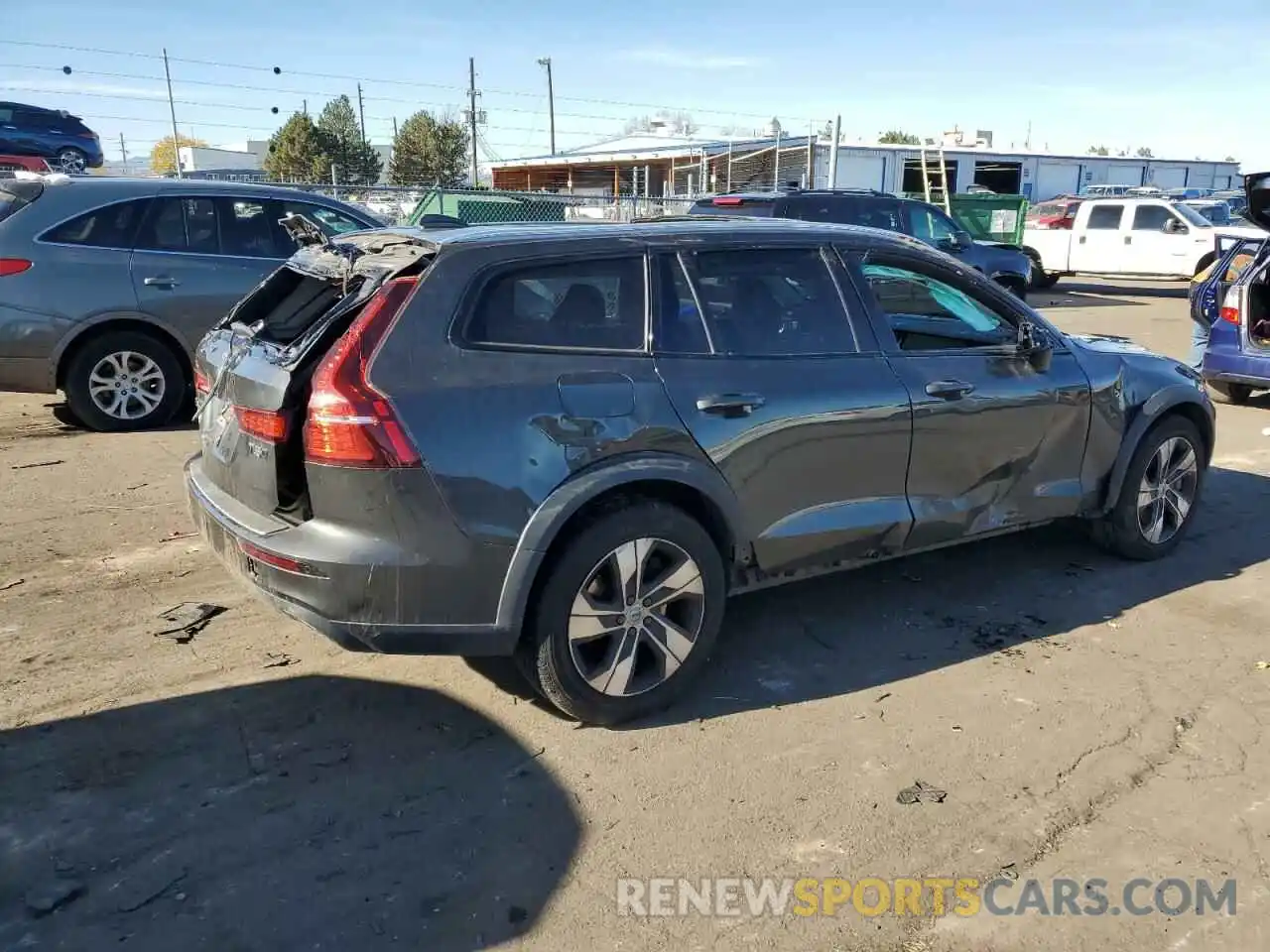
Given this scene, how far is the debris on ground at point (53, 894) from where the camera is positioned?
106 inches

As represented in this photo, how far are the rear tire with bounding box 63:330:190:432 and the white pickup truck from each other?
18.7 meters

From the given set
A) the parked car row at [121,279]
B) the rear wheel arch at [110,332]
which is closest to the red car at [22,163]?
the parked car row at [121,279]

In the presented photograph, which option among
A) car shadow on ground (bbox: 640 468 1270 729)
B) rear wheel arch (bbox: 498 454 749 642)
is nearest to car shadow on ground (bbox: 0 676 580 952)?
rear wheel arch (bbox: 498 454 749 642)

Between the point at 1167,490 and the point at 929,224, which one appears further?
the point at 929,224

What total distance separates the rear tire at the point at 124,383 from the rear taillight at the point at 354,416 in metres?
5.18

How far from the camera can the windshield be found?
2062cm

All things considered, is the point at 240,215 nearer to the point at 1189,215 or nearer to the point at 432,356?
the point at 432,356

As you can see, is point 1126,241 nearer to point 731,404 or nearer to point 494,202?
point 494,202

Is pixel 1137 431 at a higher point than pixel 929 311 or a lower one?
lower

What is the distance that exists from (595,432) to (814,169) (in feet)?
92.2

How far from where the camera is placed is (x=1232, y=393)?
10.2 metres

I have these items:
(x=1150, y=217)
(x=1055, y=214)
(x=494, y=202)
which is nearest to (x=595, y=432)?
(x=494, y=202)

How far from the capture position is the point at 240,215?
8133 mm

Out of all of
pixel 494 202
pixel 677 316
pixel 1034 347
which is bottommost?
pixel 1034 347
